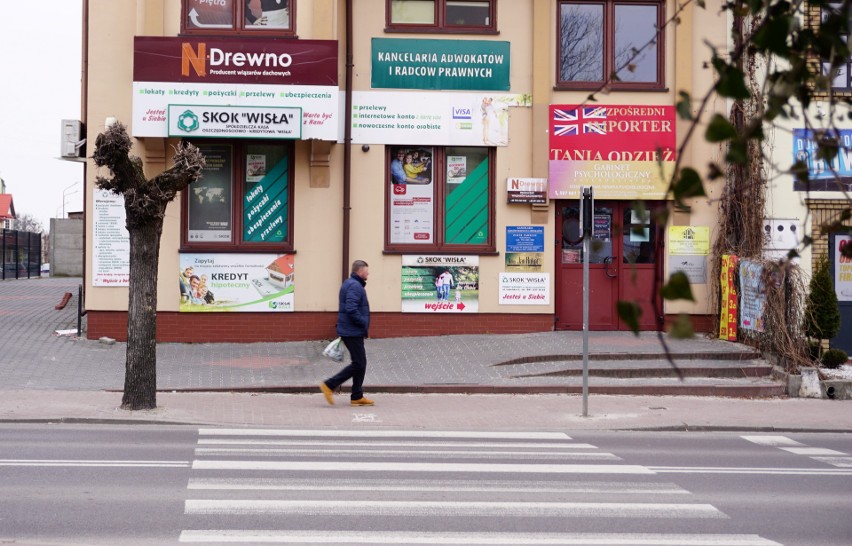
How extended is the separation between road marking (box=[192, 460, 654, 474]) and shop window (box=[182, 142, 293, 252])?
10.3m

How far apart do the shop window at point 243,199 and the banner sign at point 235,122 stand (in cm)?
104

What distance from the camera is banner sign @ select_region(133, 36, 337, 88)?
19.2 m

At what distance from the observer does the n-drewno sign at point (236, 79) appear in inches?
755

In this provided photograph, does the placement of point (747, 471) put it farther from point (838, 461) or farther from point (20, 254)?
point (20, 254)

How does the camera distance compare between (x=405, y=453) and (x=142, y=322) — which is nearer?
(x=405, y=453)

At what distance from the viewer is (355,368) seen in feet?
48.5

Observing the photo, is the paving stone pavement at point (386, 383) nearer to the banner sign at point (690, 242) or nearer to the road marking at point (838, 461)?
the banner sign at point (690, 242)

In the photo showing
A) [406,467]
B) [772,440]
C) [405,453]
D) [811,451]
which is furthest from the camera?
[772,440]

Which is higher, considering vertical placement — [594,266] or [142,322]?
[594,266]

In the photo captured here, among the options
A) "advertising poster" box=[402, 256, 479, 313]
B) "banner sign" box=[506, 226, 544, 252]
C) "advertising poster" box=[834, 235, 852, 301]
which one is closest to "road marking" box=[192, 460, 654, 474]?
"advertising poster" box=[402, 256, 479, 313]

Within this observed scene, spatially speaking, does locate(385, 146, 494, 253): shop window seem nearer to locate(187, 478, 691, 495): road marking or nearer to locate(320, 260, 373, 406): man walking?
locate(320, 260, 373, 406): man walking

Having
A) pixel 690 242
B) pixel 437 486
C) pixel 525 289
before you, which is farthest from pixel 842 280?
pixel 437 486

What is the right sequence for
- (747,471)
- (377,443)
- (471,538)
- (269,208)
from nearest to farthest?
(471,538)
(747,471)
(377,443)
(269,208)

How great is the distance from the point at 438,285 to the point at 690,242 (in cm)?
475
